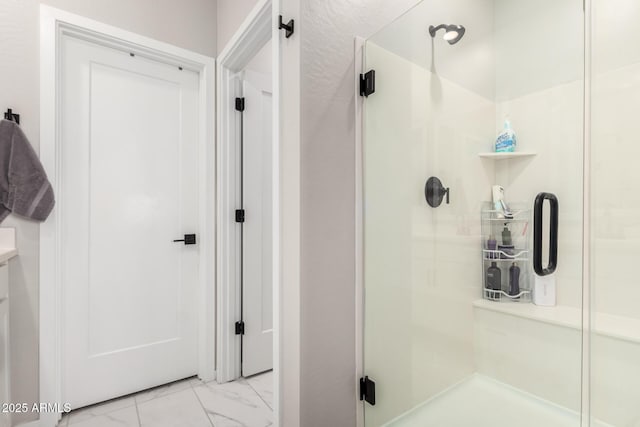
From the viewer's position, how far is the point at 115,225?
1.85m

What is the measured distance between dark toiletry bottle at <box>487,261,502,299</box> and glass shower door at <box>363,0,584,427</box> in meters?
0.03

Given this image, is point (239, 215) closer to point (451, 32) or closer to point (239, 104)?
point (239, 104)

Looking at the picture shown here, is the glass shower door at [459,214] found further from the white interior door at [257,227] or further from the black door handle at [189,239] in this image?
the black door handle at [189,239]

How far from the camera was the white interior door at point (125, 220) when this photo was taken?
1725mm

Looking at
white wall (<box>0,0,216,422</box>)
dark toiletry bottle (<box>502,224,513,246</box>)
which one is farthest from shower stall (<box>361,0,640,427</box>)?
white wall (<box>0,0,216,422</box>)

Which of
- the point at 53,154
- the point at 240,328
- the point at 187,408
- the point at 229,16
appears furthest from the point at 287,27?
the point at 187,408

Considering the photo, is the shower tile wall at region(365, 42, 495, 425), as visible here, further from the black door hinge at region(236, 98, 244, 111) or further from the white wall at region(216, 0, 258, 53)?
the black door hinge at region(236, 98, 244, 111)

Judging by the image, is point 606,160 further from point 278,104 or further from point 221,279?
point 221,279

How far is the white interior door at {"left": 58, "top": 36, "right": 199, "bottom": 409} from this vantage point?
1.72 m

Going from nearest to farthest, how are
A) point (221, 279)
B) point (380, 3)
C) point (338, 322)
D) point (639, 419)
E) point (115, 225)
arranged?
point (639, 419) → point (338, 322) → point (380, 3) → point (115, 225) → point (221, 279)

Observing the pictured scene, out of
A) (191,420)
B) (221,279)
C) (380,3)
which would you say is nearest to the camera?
(380,3)

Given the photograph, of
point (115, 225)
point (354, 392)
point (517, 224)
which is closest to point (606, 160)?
point (517, 224)

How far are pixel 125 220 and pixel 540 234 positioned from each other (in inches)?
87.6

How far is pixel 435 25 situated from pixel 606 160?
88 cm
